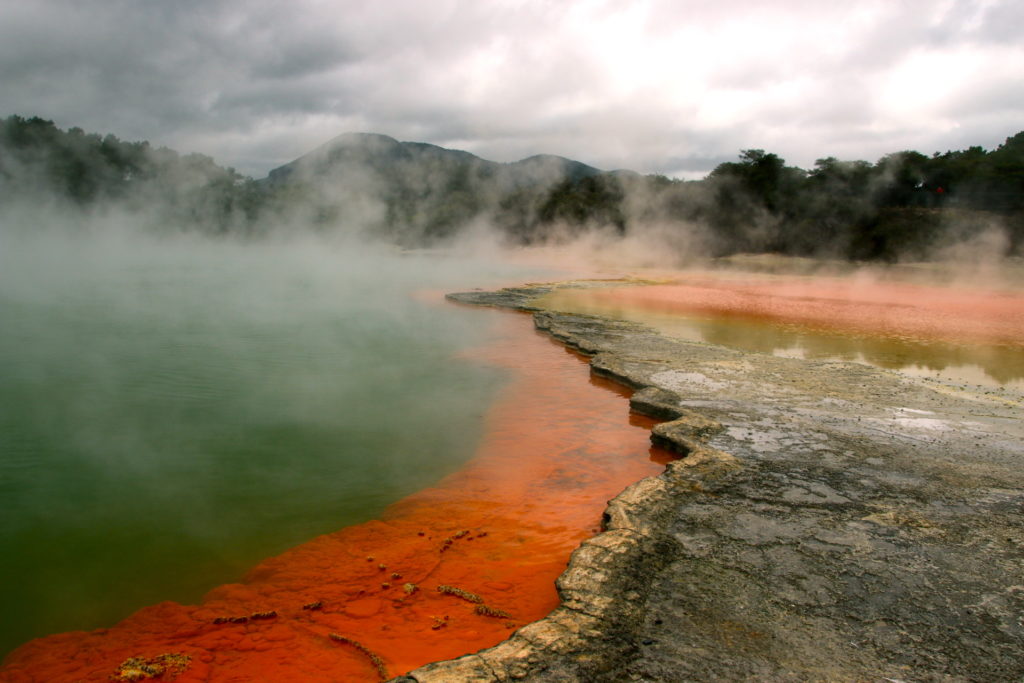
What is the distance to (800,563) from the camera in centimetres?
238

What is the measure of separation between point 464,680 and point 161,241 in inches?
1265

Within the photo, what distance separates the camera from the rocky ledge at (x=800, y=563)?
1837mm

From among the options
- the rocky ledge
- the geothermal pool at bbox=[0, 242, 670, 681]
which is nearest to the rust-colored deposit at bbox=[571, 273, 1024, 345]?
the rocky ledge

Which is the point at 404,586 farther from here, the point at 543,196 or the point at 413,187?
the point at 413,187

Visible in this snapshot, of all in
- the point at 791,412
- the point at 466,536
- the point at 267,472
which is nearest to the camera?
the point at 466,536

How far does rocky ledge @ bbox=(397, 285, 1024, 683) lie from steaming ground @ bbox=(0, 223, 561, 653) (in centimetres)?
156

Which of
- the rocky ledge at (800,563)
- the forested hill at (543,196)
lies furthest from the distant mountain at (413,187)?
the rocky ledge at (800,563)

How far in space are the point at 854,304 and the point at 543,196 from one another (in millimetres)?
20300

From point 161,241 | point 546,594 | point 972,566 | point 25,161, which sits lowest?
point 546,594

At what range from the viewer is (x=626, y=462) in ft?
12.9

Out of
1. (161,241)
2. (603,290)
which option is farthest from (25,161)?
(603,290)

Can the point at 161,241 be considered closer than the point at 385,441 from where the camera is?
No

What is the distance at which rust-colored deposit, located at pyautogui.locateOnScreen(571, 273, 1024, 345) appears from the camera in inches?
372

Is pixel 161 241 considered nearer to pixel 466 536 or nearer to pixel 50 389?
pixel 50 389
